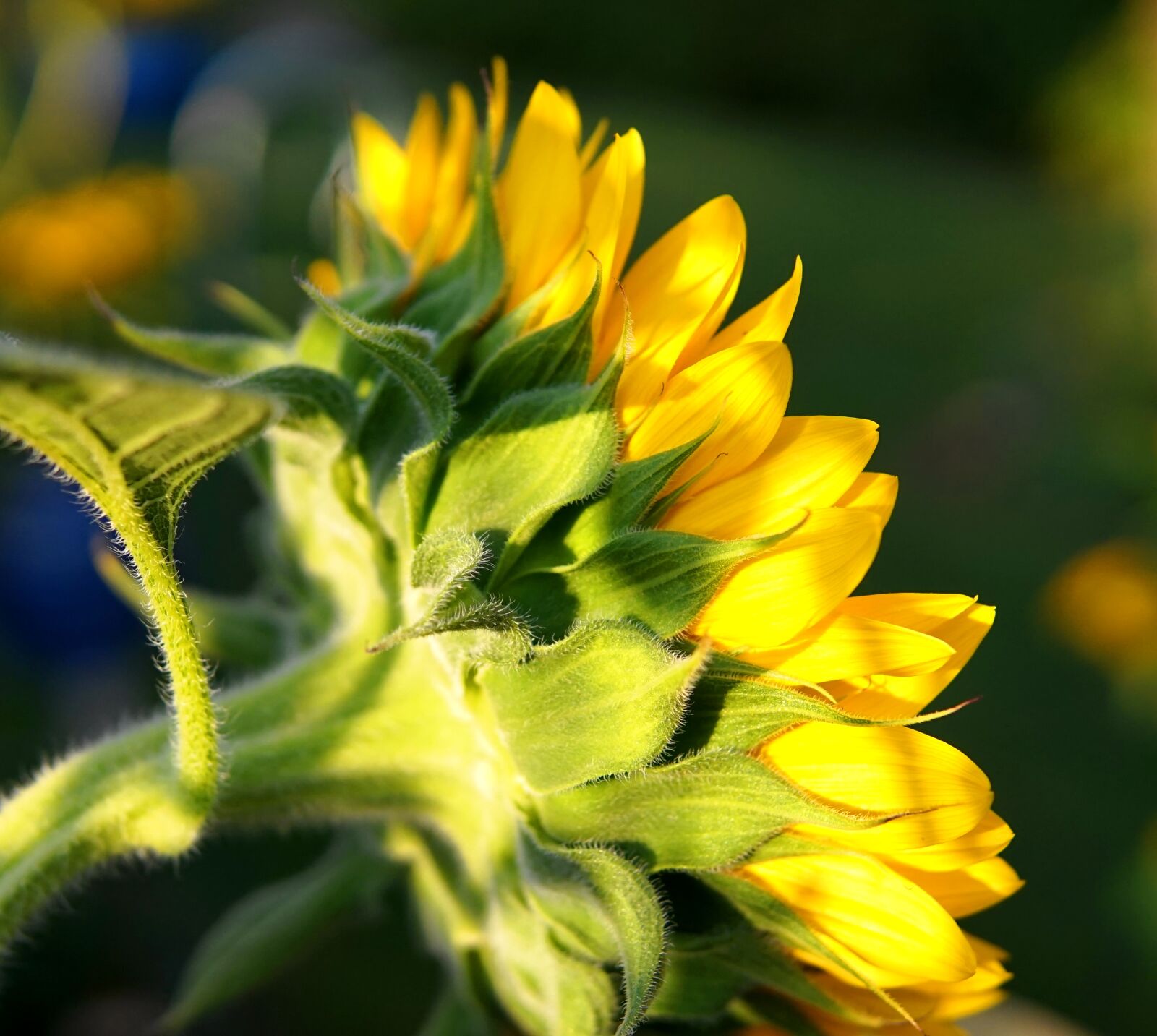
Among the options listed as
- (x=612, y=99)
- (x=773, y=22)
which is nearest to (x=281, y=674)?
(x=612, y=99)

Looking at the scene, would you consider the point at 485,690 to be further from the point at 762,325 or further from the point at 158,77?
the point at 158,77

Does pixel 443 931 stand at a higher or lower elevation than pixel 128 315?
lower

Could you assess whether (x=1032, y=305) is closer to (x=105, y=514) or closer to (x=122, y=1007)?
(x=122, y=1007)

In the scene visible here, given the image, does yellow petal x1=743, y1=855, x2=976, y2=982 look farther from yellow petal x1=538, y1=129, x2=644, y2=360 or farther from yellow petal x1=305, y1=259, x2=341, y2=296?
yellow petal x1=305, y1=259, x2=341, y2=296

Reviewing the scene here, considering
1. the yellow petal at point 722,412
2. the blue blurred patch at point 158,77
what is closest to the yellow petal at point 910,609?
the yellow petal at point 722,412

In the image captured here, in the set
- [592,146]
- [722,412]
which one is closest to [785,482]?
[722,412]
